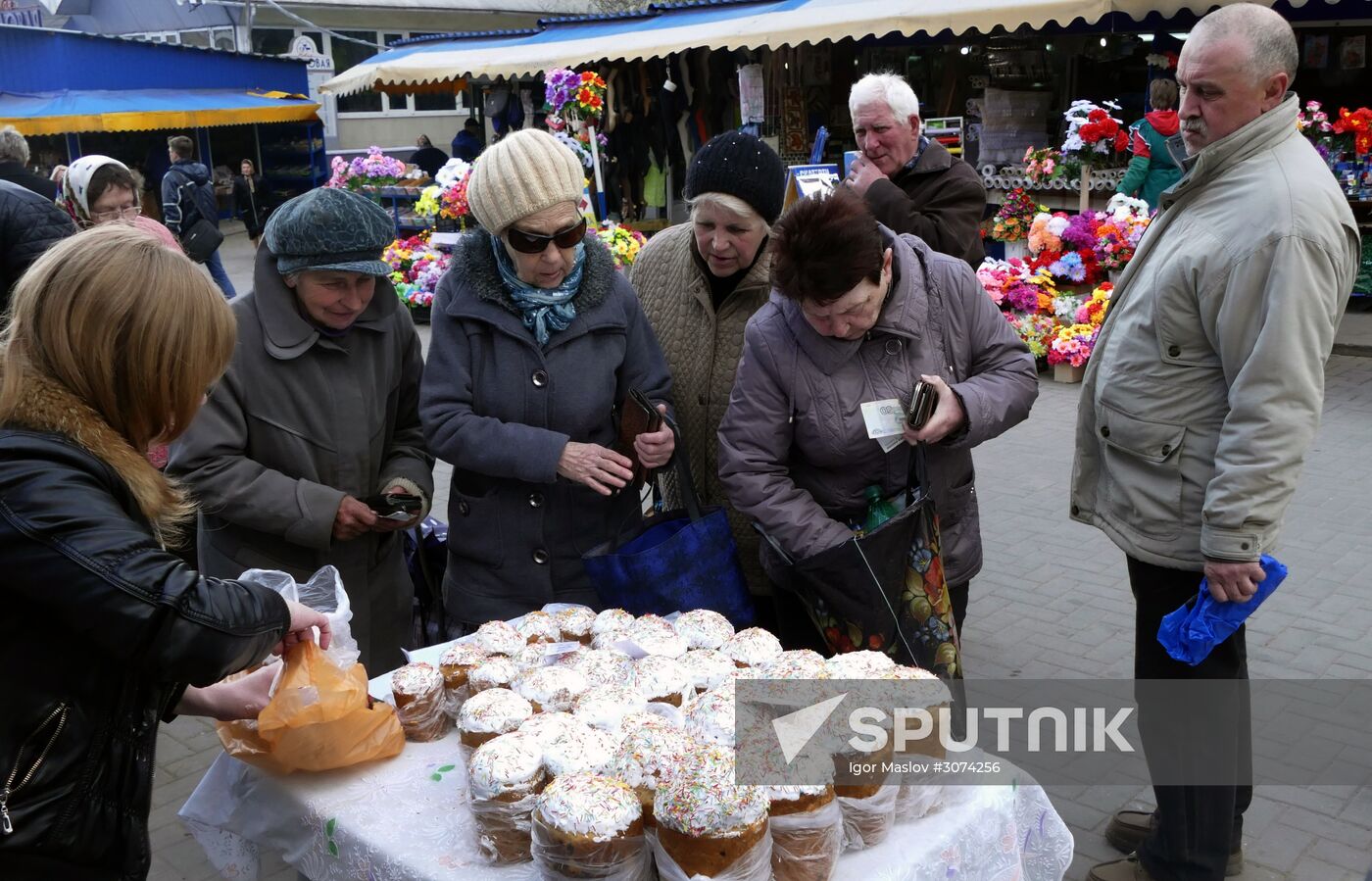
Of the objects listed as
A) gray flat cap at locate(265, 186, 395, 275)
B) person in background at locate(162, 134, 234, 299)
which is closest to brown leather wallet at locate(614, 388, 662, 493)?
gray flat cap at locate(265, 186, 395, 275)

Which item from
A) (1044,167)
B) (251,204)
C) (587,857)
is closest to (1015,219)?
(1044,167)

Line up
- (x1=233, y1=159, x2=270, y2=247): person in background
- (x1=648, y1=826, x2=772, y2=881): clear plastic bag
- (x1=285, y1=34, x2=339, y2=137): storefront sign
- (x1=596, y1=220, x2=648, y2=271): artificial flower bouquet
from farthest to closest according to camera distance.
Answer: (x1=285, y1=34, x2=339, y2=137): storefront sign, (x1=233, y1=159, x2=270, y2=247): person in background, (x1=596, y1=220, x2=648, y2=271): artificial flower bouquet, (x1=648, y1=826, x2=772, y2=881): clear plastic bag

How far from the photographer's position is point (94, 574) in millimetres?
1392

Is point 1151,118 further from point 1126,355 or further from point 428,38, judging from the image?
point 428,38

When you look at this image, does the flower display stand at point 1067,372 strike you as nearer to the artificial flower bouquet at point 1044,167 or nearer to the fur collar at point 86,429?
the artificial flower bouquet at point 1044,167

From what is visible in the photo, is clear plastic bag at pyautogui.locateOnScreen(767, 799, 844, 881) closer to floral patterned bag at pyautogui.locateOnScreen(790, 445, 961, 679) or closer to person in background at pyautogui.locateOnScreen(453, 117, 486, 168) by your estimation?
floral patterned bag at pyautogui.locateOnScreen(790, 445, 961, 679)

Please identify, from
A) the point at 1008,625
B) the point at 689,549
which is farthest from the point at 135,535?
the point at 1008,625

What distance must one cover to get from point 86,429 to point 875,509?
1680 millimetres

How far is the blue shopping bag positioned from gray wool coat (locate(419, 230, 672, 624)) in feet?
0.53

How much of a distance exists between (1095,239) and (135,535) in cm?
774

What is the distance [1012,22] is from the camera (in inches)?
371

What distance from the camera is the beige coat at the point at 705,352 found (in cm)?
302

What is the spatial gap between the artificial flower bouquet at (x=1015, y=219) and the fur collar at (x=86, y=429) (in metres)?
8.19

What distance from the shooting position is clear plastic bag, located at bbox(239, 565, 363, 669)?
83.4 inches
